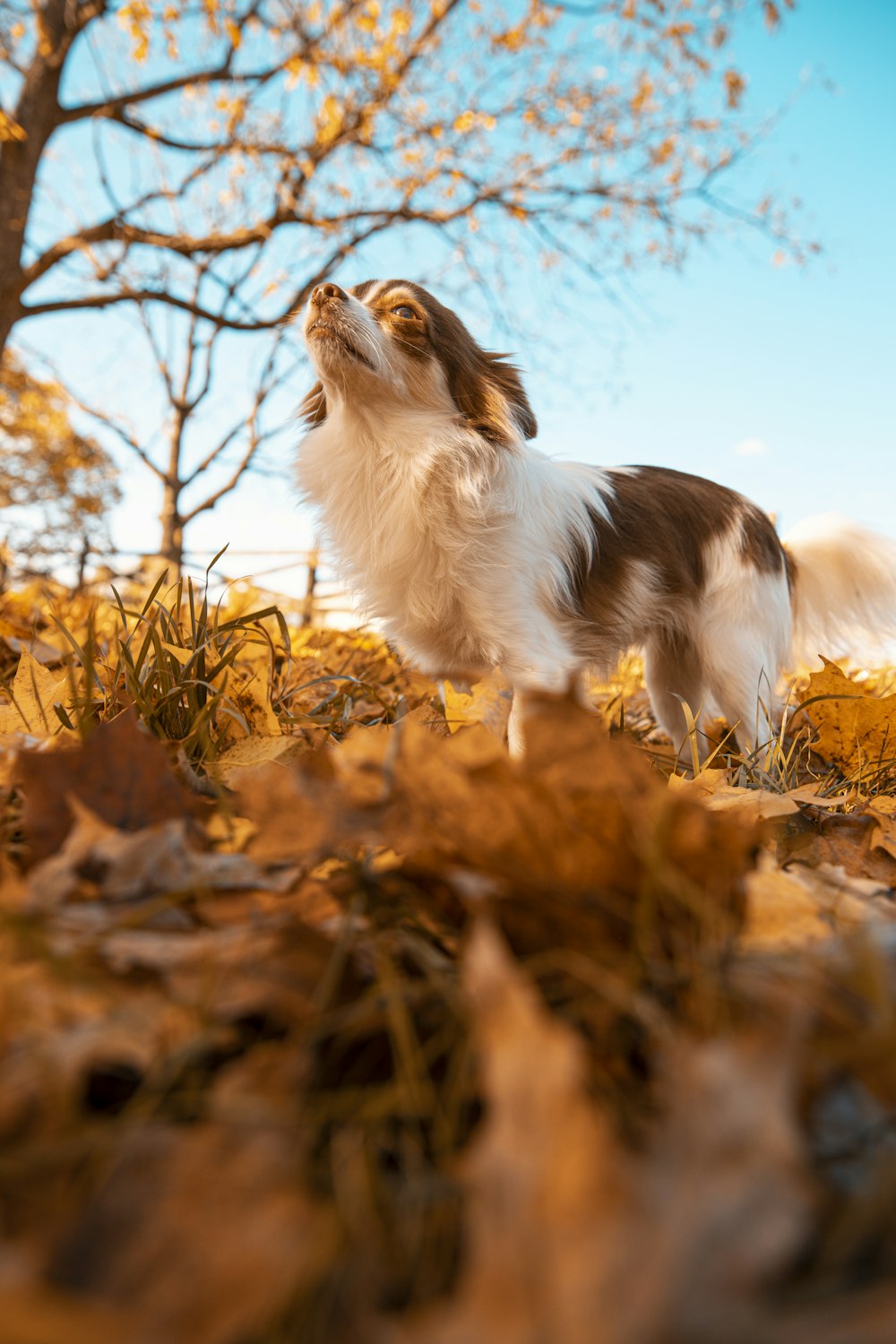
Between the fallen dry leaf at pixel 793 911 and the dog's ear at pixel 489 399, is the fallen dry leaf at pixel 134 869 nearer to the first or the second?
the fallen dry leaf at pixel 793 911

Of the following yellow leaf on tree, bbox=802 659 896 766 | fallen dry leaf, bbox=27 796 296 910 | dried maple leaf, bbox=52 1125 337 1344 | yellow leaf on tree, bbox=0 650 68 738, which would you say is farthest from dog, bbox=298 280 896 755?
dried maple leaf, bbox=52 1125 337 1344

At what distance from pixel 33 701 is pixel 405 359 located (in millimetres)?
2065

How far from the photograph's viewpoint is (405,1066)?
20.9 inches

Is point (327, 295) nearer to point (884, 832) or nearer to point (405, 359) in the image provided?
point (405, 359)

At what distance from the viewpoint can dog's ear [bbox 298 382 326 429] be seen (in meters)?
3.80

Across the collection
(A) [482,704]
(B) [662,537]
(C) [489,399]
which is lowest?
(A) [482,704]

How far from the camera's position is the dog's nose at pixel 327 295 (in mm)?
2975

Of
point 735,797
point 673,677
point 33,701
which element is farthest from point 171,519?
point 735,797

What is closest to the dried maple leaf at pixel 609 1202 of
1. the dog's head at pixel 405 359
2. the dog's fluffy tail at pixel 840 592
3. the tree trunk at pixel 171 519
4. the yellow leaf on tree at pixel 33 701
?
the yellow leaf on tree at pixel 33 701

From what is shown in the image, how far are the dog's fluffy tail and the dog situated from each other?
487mm

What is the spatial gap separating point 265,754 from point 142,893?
73cm

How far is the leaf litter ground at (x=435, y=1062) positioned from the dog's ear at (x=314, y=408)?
10.0ft

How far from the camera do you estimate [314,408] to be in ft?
12.6

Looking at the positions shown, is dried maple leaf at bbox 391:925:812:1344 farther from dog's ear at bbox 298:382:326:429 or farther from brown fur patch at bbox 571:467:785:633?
dog's ear at bbox 298:382:326:429
